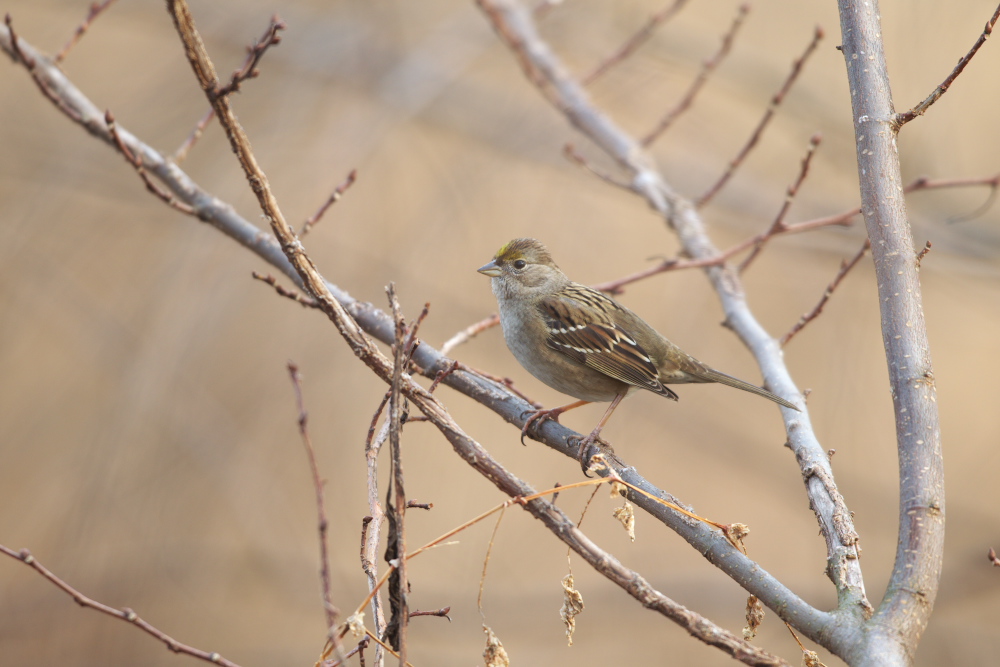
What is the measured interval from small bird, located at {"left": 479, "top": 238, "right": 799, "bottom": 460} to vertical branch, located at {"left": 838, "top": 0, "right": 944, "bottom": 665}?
5.90 ft

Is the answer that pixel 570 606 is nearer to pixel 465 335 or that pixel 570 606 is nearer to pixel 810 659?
pixel 810 659

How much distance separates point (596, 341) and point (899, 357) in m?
2.18

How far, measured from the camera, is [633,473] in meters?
2.42

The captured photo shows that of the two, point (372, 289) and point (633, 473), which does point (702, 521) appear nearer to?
point (633, 473)

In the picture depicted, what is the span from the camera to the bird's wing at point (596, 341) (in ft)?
13.5

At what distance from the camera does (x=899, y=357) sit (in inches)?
83.9

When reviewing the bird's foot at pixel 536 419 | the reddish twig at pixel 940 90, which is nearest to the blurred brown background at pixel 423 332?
the bird's foot at pixel 536 419

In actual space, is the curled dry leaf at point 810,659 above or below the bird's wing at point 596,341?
below

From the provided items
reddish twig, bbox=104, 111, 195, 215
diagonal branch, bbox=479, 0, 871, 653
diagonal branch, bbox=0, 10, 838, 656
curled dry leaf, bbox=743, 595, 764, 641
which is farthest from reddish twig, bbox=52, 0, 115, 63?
curled dry leaf, bbox=743, 595, 764, 641

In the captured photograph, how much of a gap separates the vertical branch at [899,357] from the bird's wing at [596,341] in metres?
1.93

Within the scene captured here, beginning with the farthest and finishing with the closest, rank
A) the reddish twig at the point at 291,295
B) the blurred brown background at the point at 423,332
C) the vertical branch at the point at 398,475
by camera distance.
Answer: the blurred brown background at the point at 423,332 < the reddish twig at the point at 291,295 < the vertical branch at the point at 398,475

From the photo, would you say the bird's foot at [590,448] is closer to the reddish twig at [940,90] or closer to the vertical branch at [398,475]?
the vertical branch at [398,475]

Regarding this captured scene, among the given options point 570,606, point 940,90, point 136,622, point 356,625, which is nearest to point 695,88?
point 940,90

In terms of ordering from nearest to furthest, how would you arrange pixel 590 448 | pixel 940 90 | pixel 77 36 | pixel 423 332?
pixel 940 90 < pixel 590 448 < pixel 77 36 < pixel 423 332
